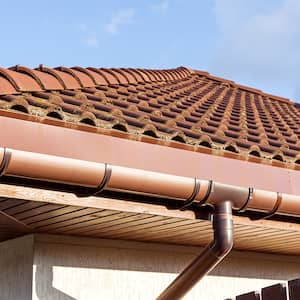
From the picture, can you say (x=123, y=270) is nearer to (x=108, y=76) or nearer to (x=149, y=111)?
(x=149, y=111)

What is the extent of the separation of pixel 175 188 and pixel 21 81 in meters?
1.22

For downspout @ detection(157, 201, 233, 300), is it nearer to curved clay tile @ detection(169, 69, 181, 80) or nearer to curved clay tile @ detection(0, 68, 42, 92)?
curved clay tile @ detection(0, 68, 42, 92)

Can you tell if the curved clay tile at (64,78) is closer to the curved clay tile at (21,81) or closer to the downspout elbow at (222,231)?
the curved clay tile at (21,81)

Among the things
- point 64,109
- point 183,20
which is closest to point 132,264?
point 64,109

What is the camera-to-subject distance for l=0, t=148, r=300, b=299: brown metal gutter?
2.83 metres

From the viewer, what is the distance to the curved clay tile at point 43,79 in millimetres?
4027

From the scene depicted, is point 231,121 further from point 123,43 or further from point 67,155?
point 123,43

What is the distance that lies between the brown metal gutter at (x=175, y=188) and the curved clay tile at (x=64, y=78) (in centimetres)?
144

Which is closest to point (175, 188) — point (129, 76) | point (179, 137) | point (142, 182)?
point (142, 182)

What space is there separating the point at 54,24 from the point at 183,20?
6.16m

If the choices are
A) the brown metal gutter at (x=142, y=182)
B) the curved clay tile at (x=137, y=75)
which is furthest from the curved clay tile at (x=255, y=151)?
the curved clay tile at (x=137, y=75)

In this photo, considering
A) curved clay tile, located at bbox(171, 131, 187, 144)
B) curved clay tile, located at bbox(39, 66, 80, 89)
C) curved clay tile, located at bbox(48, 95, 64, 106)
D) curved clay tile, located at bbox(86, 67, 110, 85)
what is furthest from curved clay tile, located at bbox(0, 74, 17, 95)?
curved clay tile, located at bbox(86, 67, 110, 85)

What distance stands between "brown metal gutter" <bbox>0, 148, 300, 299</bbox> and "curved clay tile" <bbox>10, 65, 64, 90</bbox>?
3.82 feet

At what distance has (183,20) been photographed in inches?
678
